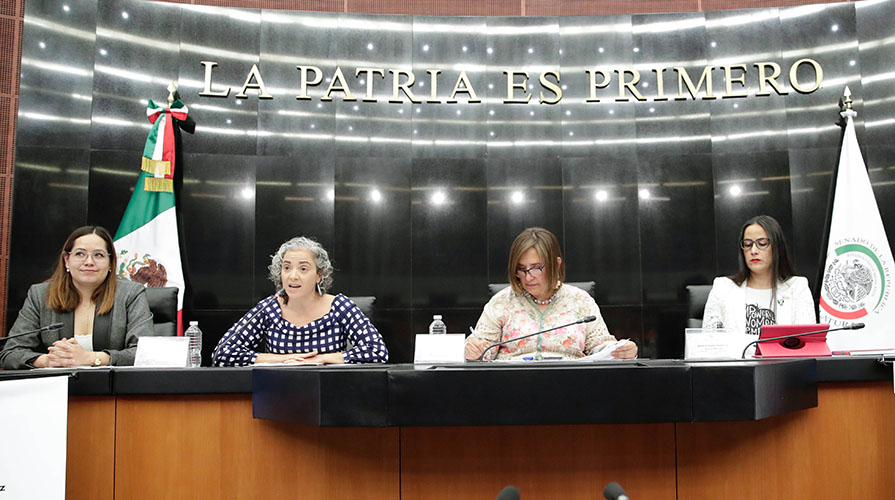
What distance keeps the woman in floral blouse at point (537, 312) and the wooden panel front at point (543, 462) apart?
2.45 ft

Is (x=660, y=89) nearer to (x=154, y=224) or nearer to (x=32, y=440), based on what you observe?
(x=154, y=224)

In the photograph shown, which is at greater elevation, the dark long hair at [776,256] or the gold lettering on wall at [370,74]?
the gold lettering on wall at [370,74]

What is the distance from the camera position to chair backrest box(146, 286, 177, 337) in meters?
2.90

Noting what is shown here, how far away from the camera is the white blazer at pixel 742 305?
2910 mm

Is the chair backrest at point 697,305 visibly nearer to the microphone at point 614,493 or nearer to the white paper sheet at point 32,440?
the microphone at point 614,493

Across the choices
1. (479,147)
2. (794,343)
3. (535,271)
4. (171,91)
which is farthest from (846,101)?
(171,91)

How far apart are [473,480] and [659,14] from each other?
3.60 meters

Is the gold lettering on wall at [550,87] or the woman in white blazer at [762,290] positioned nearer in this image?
the woman in white blazer at [762,290]

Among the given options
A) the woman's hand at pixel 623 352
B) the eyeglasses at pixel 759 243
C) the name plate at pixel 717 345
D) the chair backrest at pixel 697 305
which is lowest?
the woman's hand at pixel 623 352

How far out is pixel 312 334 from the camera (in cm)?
265

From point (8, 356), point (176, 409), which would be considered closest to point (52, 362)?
point (8, 356)

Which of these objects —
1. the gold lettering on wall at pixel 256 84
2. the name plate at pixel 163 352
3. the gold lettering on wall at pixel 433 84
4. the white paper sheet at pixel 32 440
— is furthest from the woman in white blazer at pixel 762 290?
the gold lettering on wall at pixel 256 84

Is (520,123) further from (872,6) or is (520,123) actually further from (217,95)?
(872,6)

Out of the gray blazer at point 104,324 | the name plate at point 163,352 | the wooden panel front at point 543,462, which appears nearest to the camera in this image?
the wooden panel front at point 543,462
